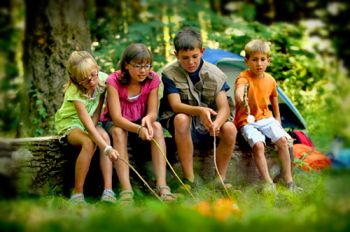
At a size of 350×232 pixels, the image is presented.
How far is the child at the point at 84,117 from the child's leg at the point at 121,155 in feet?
0.17

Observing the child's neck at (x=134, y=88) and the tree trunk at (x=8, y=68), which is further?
the child's neck at (x=134, y=88)

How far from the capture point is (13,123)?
1.63 meters

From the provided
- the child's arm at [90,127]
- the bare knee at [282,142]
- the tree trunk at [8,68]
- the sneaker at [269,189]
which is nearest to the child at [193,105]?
the sneaker at [269,189]

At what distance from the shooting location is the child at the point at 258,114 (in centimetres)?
387

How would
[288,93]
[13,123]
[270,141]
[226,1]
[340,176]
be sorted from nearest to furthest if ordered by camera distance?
[340,176] → [13,123] → [226,1] → [270,141] → [288,93]

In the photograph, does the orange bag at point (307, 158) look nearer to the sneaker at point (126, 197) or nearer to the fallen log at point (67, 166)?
the fallen log at point (67, 166)

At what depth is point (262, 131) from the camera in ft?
13.1

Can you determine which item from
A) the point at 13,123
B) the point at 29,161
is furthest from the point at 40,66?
the point at 13,123

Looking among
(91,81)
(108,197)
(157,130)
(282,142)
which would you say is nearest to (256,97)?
(282,142)

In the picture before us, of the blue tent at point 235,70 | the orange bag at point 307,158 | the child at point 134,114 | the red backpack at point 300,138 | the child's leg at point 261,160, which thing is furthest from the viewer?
the blue tent at point 235,70

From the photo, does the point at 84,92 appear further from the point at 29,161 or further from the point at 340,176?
the point at 340,176

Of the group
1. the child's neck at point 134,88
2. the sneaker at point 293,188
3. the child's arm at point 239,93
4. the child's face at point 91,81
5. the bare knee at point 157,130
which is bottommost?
the sneaker at point 293,188

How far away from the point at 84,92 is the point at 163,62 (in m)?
2.70

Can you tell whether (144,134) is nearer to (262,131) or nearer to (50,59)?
(262,131)
